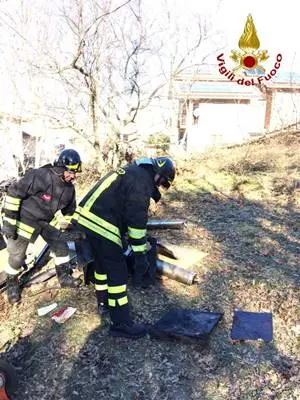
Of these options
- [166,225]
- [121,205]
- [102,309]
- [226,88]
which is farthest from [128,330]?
[226,88]

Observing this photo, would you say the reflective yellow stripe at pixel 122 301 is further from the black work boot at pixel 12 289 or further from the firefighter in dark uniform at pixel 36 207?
the black work boot at pixel 12 289

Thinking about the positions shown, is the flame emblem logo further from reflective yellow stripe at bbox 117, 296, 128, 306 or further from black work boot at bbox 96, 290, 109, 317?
reflective yellow stripe at bbox 117, 296, 128, 306

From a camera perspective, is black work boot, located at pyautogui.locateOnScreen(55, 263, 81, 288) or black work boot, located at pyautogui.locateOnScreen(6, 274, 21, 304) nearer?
black work boot, located at pyautogui.locateOnScreen(6, 274, 21, 304)

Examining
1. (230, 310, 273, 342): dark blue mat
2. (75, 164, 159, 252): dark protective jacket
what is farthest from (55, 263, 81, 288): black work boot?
(230, 310, 273, 342): dark blue mat

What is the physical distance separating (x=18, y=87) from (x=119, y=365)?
10521 millimetres

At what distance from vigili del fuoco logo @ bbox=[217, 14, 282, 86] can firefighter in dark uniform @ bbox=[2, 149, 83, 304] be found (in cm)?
1286

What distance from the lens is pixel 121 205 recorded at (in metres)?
3.92

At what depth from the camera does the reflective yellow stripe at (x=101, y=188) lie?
12.9ft

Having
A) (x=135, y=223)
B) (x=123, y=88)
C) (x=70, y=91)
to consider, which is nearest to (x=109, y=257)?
(x=135, y=223)

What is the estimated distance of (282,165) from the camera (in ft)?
36.3

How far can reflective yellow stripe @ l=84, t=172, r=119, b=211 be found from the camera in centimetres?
392

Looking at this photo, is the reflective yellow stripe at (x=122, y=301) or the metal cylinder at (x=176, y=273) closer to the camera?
the reflective yellow stripe at (x=122, y=301)

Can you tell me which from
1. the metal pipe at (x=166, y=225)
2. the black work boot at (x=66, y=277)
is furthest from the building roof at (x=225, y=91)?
the black work boot at (x=66, y=277)

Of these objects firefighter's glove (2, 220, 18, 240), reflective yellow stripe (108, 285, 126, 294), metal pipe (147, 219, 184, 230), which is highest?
firefighter's glove (2, 220, 18, 240)
